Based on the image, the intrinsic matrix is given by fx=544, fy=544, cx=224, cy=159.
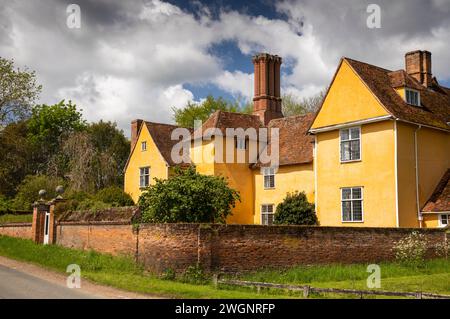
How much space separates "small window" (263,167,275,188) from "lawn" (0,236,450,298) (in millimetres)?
12980

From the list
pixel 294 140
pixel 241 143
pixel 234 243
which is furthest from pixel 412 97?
pixel 234 243

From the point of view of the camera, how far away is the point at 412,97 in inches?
1188

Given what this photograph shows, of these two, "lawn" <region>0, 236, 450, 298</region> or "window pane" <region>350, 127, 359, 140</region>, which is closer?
"lawn" <region>0, 236, 450, 298</region>

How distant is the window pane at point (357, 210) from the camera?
28.6 m

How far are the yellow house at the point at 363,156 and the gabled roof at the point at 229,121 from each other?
0.39 feet

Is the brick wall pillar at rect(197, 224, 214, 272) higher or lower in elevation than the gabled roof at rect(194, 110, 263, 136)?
lower

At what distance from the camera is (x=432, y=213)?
27.5 metres

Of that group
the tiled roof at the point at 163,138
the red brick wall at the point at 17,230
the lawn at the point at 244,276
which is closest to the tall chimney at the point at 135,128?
the tiled roof at the point at 163,138

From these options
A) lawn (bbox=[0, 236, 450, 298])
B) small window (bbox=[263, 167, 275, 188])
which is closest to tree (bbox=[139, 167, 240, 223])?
lawn (bbox=[0, 236, 450, 298])

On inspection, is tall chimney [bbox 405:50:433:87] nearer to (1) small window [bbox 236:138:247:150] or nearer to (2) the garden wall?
(2) the garden wall

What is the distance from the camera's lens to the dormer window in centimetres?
2992

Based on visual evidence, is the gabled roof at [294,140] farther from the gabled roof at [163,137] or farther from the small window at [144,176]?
the small window at [144,176]
